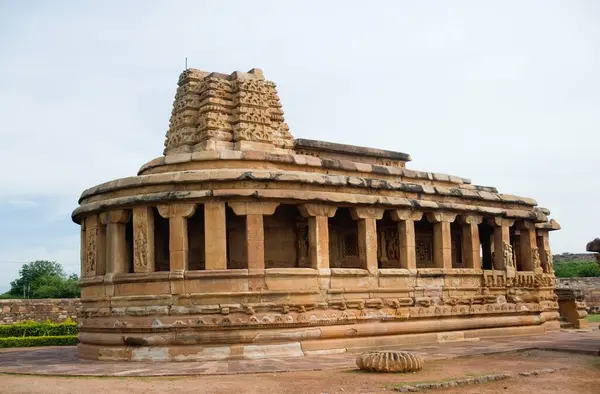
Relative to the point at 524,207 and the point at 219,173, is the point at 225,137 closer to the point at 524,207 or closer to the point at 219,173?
the point at 219,173

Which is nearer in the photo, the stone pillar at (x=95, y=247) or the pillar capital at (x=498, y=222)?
the stone pillar at (x=95, y=247)

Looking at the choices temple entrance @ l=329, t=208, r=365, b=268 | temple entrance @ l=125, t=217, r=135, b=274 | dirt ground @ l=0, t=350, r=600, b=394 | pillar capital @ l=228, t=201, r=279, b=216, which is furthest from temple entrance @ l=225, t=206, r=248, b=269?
dirt ground @ l=0, t=350, r=600, b=394

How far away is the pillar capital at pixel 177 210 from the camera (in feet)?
50.1

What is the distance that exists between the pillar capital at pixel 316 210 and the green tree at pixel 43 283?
2083 inches

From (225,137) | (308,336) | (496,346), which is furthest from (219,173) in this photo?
(496,346)

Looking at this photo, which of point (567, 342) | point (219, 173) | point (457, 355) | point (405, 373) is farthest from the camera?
point (567, 342)

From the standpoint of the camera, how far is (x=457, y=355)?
14180 millimetres

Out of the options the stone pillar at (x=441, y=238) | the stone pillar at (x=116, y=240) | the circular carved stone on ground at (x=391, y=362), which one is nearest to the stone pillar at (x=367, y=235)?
the stone pillar at (x=441, y=238)

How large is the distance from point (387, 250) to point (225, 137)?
18.5 ft

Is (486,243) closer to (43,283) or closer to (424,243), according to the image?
(424,243)

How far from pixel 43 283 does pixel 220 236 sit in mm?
62752

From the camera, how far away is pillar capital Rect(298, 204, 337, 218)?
15.9 m

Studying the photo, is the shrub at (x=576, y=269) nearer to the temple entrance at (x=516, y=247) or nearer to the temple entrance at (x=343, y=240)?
the temple entrance at (x=516, y=247)

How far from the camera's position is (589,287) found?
150ft
